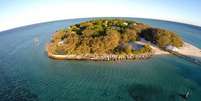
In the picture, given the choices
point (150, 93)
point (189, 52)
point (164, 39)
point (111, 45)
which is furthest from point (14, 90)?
point (189, 52)

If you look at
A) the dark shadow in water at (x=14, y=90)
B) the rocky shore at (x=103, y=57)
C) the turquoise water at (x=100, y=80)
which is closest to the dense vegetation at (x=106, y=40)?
the rocky shore at (x=103, y=57)

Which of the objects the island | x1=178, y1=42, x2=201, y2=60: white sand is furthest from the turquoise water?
x1=178, y1=42, x2=201, y2=60: white sand

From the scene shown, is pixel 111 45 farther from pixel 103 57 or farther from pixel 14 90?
pixel 14 90

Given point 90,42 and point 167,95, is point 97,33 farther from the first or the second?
point 167,95

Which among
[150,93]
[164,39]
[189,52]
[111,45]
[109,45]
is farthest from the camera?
[164,39]

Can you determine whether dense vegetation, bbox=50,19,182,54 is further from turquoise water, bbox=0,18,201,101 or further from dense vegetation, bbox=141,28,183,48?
turquoise water, bbox=0,18,201,101

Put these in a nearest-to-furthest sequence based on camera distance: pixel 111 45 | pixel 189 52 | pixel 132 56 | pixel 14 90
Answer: pixel 14 90
pixel 132 56
pixel 111 45
pixel 189 52

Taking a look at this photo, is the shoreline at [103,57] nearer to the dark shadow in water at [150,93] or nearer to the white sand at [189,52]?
the white sand at [189,52]
